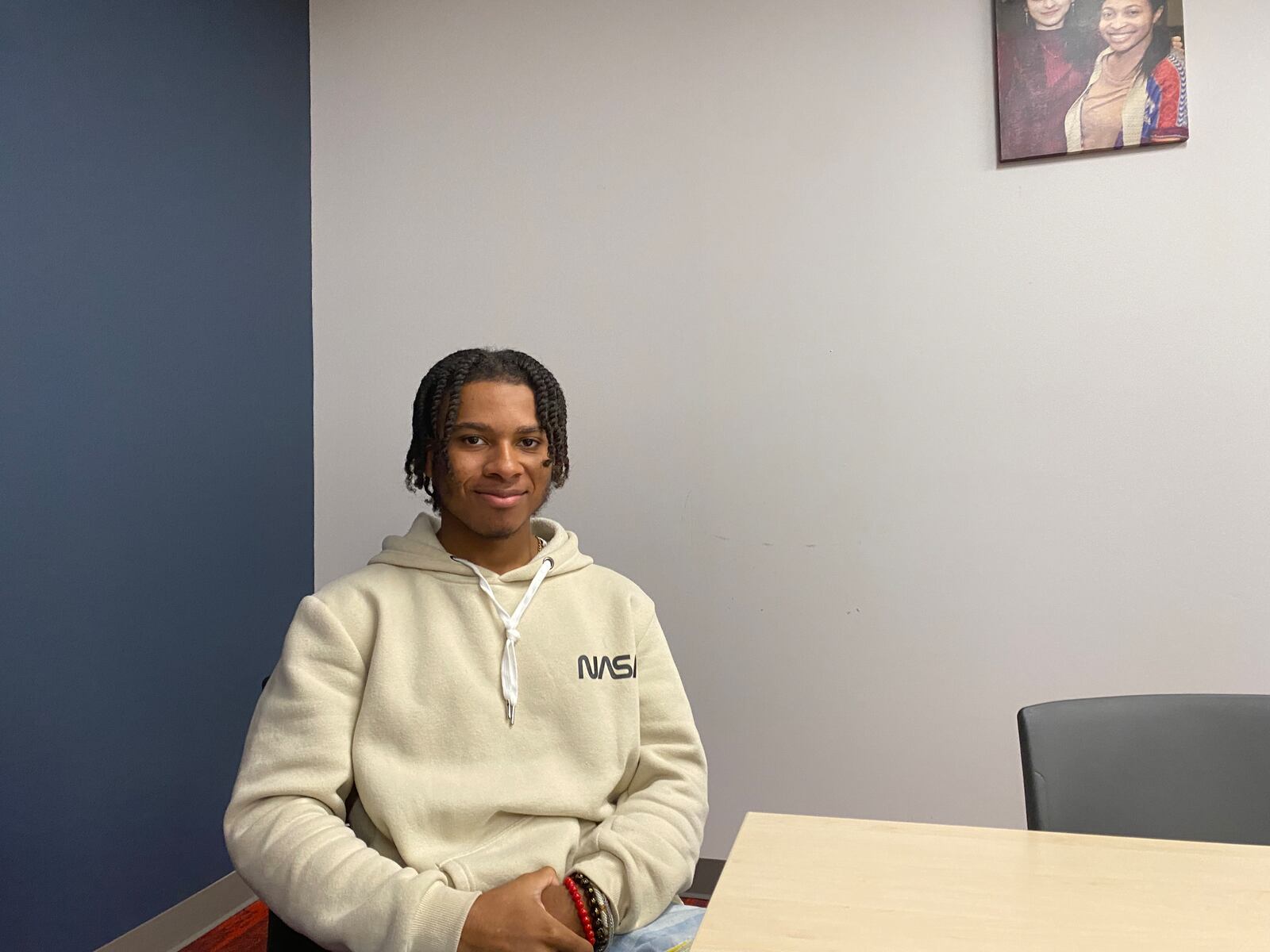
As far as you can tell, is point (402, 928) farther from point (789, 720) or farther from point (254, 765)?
point (789, 720)

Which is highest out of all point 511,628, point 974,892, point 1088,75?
point 1088,75

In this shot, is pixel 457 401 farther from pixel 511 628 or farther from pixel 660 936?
pixel 660 936

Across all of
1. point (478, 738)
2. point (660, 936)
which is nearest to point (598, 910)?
point (660, 936)

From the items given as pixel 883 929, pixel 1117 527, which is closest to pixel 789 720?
pixel 1117 527

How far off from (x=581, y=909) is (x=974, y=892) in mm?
525

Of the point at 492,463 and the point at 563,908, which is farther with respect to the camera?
the point at 492,463

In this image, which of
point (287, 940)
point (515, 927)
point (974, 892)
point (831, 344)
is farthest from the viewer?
point (831, 344)

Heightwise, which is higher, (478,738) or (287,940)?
(478,738)

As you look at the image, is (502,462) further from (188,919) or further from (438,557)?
→ (188,919)

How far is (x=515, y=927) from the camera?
1.18m

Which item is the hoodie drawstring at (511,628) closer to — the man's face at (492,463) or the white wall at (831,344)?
the man's face at (492,463)

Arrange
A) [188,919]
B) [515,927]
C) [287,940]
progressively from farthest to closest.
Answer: [188,919], [287,940], [515,927]

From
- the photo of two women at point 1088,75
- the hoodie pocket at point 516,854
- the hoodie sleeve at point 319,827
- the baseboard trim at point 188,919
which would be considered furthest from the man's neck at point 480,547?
the photo of two women at point 1088,75

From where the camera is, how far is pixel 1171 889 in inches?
35.3
